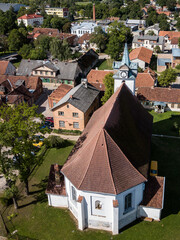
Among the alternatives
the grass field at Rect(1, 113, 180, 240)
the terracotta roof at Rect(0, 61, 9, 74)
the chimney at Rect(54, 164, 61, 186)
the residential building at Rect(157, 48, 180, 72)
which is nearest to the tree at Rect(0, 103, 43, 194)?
the chimney at Rect(54, 164, 61, 186)

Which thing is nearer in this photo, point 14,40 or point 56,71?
point 56,71

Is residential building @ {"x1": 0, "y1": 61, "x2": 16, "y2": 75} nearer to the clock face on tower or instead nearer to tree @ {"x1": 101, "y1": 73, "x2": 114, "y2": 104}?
tree @ {"x1": 101, "y1": 73, "x2": 114, "y2": 104}

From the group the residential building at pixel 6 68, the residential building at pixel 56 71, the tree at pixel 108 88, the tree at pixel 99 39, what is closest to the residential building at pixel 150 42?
the tree at pixel 99 39

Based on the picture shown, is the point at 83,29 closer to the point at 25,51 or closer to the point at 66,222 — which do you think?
the point at 25,51

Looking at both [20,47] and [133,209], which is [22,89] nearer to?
[133,209]

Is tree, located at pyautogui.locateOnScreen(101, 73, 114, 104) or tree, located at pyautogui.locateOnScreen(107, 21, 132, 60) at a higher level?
tree, located at pyautogui.locateOnScreen(107, 21, 132, 60)

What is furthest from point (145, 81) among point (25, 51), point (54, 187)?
point (25, 51)
